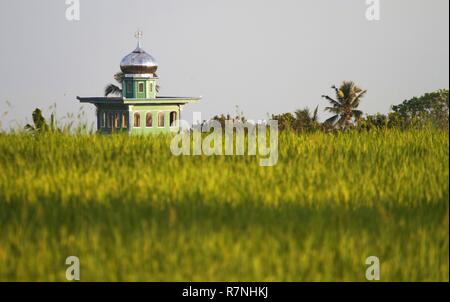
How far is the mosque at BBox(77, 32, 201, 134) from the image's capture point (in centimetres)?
7431

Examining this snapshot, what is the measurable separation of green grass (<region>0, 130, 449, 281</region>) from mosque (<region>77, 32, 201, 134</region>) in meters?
61.3

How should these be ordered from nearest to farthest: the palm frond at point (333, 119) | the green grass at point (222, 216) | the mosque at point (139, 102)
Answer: the green grass at point (222, 216) < the mosque at point (139, 102) < the palm frond at point (333, 119)

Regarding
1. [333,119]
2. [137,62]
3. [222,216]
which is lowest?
[222,216]

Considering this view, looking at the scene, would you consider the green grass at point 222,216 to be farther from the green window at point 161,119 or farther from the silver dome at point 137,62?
the silver dome at point 137,62

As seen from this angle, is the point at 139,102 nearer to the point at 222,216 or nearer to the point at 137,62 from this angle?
the point at 137,62

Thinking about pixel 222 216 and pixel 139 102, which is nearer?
pixel 222 216

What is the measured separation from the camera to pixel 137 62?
249 ft

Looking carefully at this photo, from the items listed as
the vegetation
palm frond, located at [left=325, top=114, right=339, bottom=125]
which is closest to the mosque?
palm frond, located at [left=325, top=114, right=339, bottom=125]

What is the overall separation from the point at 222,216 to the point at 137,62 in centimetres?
6758

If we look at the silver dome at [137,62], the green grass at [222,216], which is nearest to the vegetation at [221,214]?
the green grass at [222,216]

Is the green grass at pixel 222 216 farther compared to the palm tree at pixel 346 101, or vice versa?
the palm tree at pixel 346 101

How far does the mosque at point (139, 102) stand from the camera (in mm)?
74312

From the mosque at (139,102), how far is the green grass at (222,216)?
2412 inches

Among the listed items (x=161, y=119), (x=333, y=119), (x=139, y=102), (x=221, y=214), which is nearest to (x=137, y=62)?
(x=139, y=102)
